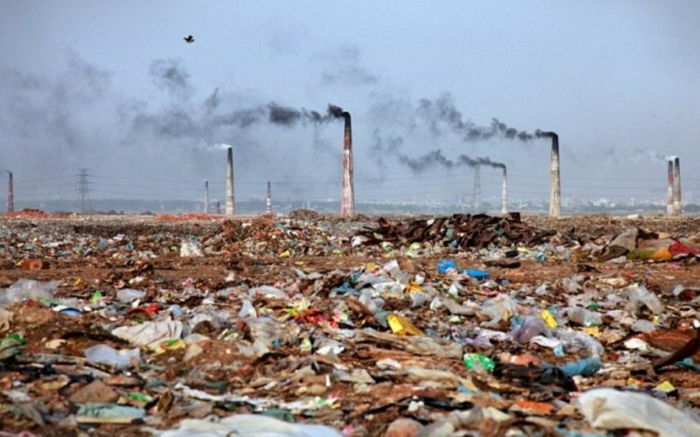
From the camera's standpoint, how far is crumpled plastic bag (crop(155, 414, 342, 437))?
115 inches

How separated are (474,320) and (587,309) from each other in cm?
136

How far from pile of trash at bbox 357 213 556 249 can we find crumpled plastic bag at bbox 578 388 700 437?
995 centimetres

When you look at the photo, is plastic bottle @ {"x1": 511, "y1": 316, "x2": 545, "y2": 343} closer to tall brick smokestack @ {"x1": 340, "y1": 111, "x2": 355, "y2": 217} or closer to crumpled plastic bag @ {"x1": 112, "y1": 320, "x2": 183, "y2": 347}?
crumpled plastic bag @ {"x1": 112, "y1": 320, "x2": 183, "y2": 347}

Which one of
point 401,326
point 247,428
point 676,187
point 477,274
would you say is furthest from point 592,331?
point 676,187

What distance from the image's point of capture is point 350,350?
4770 millimetres

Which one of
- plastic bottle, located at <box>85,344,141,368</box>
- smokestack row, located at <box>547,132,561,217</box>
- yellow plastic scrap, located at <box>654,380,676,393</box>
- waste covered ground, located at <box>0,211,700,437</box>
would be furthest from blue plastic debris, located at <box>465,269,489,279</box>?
smokestack row, located at <box>547,132,561,217</box>

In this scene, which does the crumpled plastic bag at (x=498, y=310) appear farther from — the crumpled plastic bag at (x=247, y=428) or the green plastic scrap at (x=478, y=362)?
the crumpled plastic bag at (x=247, y=428)

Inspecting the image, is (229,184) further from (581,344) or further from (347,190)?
(581,344)

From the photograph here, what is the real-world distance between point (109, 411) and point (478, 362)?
242cm

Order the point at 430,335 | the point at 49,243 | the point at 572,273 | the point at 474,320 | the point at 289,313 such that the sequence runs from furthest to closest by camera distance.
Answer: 1. the point at 49,243
2. the point at 572,273
3. the point at 474,320
4. the point at 289,313
5. the point at 430,335

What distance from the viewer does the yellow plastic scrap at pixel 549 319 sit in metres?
6.11

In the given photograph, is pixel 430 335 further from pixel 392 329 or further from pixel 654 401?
pixel 654 401

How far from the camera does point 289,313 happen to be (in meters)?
5.83

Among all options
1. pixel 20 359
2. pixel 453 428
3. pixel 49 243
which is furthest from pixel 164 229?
pixel 453 428
